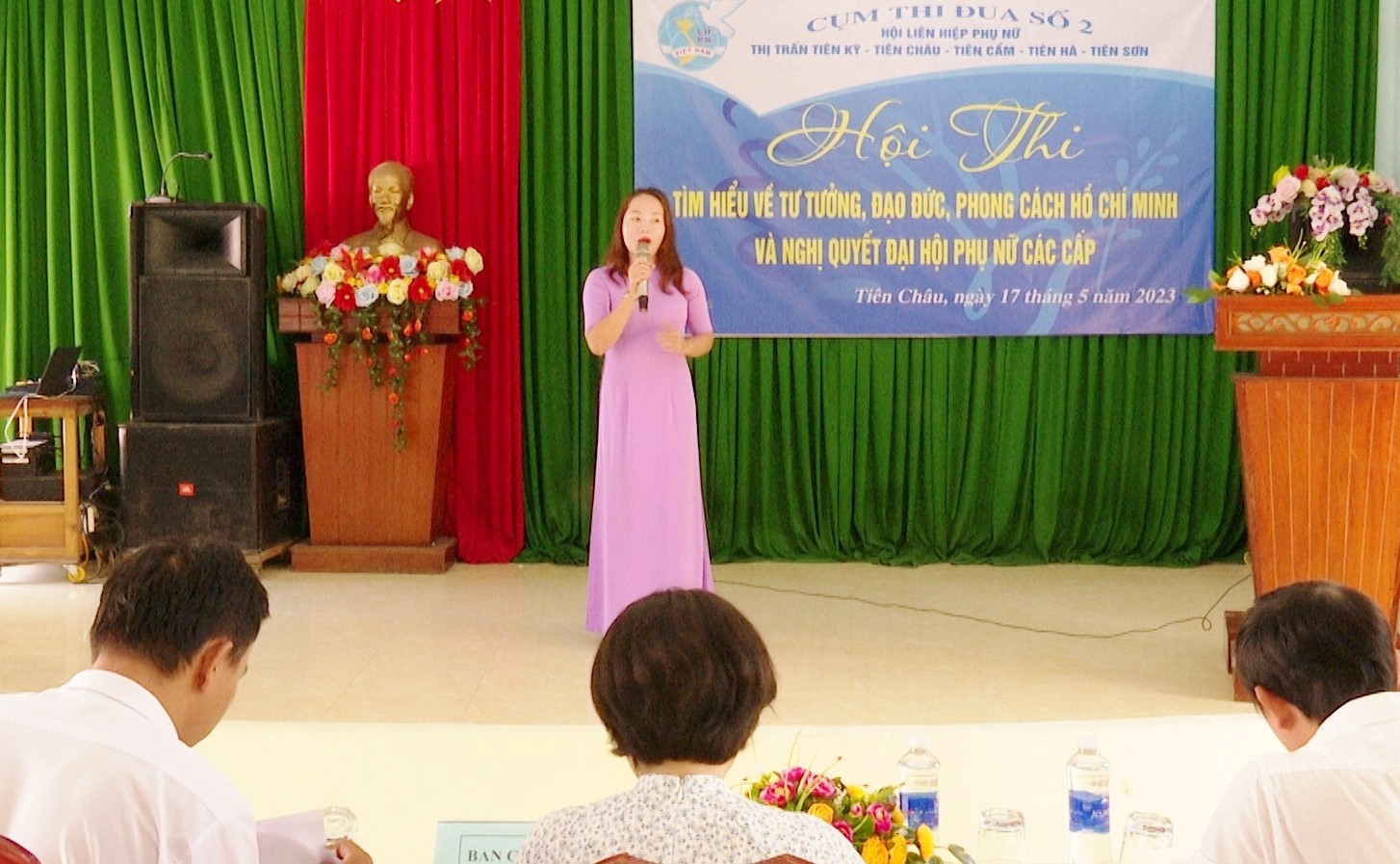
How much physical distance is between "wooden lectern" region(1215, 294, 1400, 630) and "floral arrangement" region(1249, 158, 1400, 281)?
94 cm

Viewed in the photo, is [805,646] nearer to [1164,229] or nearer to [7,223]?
[1164,229]

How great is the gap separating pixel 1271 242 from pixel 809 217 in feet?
6.19

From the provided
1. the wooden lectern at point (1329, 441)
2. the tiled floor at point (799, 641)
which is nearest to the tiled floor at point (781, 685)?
the tiled floor at point (799, 641)

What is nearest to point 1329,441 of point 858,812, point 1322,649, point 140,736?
point 858,812

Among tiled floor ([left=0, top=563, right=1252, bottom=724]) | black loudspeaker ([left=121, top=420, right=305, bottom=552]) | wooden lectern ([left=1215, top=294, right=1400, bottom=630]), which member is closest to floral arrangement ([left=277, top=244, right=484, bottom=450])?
black loudspeaker ([left=121, top=420, right=305, bottom=552])

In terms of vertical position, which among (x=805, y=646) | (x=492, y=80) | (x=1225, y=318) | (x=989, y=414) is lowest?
(x=805, y=646)

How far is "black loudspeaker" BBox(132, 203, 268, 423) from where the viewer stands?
6.30 meters

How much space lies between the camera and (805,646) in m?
5.13

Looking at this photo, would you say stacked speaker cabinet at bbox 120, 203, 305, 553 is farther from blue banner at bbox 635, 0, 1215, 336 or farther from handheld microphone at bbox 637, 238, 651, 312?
handheld microphone at bbox 637, 238, 651, 312

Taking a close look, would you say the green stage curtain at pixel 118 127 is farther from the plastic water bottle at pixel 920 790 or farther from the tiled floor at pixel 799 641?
the plastic water bottle at pixel 920 790

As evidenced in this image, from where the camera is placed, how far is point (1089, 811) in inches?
103

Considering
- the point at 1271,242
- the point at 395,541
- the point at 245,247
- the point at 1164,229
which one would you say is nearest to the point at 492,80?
the point at 245,247

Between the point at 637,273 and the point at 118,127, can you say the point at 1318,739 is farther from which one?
the point at 118,127

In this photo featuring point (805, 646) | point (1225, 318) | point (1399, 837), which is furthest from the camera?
point (805, 646)
